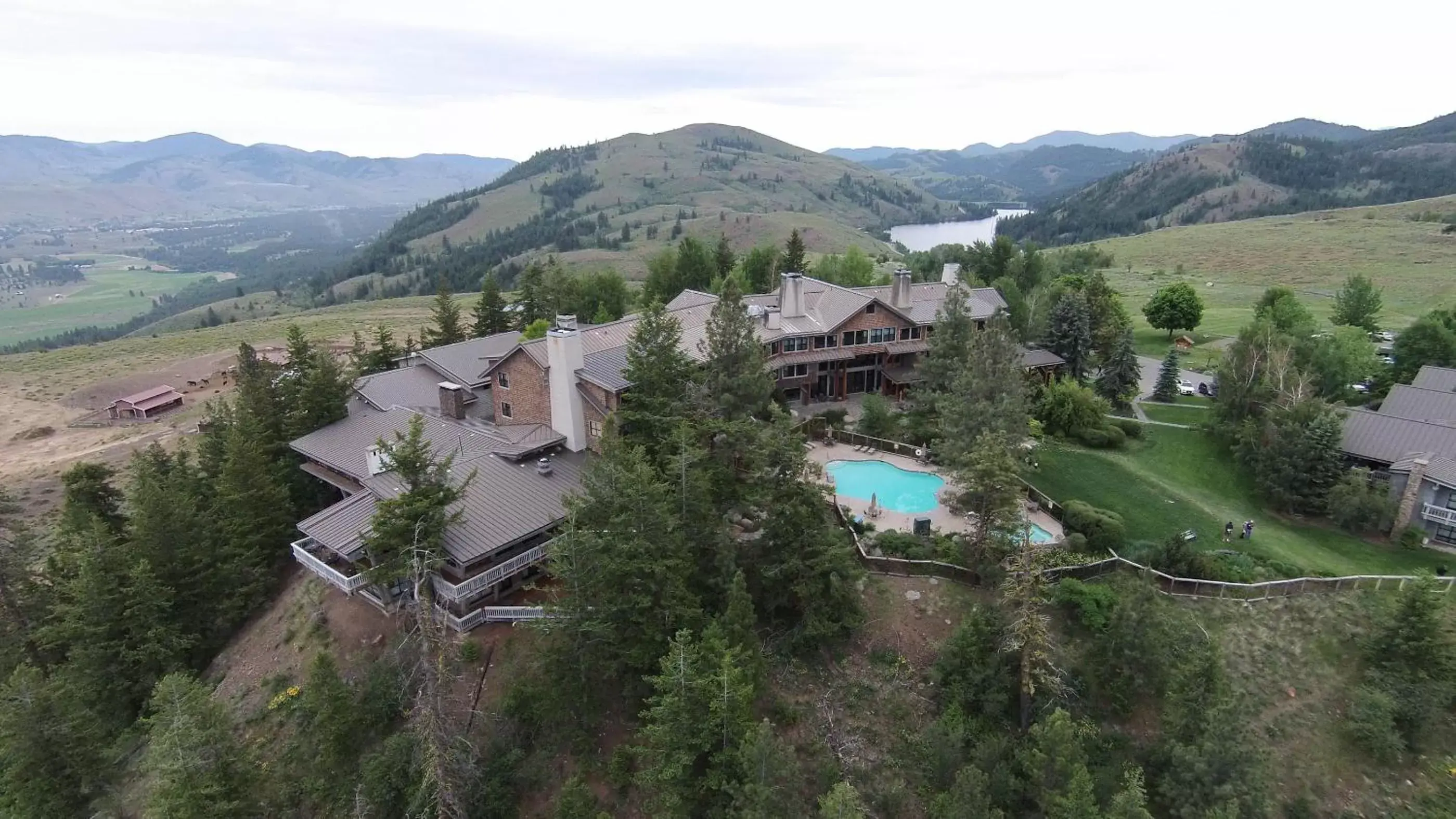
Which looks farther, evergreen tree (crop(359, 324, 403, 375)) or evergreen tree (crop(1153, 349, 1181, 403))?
evergreen tree (crop(1153, 349, 1181, 403))

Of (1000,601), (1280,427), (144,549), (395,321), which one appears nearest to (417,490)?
(144,549)

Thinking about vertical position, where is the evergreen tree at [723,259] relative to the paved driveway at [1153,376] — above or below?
above

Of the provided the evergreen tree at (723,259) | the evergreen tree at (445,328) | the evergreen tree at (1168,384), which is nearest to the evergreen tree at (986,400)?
the evergreen tree at (1168,384)

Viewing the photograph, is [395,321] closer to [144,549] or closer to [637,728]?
[144,549]

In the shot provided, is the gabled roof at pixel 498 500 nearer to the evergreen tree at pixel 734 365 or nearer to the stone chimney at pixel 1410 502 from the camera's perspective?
the evergreen tree at pixel 734 365

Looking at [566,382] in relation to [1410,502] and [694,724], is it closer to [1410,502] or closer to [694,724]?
[694,724]

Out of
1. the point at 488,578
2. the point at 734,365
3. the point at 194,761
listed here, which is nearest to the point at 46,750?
the point at 194,761

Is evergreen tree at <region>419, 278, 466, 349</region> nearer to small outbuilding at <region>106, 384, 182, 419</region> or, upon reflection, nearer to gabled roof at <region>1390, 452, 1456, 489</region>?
small outbuilding at <region>106, 384, 182, 419</region>

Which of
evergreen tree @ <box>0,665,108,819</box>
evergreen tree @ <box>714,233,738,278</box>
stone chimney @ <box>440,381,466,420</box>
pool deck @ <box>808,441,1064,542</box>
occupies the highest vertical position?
evergreen tree @ <box>714,233,738,278</box>

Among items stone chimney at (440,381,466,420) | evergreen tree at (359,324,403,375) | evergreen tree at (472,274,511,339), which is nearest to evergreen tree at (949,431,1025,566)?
stone chimney at (440,381,466,420)
